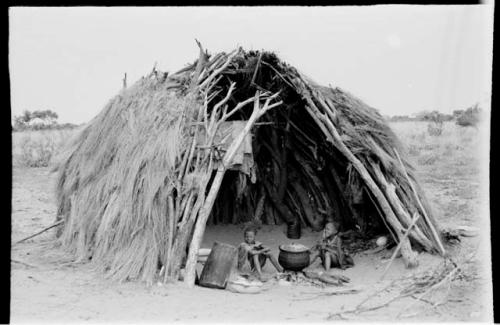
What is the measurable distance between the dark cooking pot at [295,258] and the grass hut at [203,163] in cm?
117

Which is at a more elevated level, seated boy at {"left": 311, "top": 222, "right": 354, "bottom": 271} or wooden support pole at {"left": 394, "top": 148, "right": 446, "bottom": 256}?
wooden support pole at {"left": 394, "top": 148, "right": 446, "bottom": 256}

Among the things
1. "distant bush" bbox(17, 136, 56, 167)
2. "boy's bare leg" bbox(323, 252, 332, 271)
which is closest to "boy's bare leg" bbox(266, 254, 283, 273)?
"boy's bare leg" bbox(323, 252, 332, 271)

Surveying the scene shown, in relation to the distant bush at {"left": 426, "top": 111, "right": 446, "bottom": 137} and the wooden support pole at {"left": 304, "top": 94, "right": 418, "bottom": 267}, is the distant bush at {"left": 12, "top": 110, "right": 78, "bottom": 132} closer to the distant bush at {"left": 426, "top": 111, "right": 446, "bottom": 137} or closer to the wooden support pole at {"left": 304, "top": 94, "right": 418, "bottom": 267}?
the wooden support pole at {"left": 304, "top": 94, "right": 418, "bottom": 267}

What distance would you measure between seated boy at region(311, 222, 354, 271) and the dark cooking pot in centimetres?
39

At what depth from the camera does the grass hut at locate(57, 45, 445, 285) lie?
6.18m

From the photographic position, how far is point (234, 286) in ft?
19.7

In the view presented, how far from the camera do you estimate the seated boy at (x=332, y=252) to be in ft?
23.0

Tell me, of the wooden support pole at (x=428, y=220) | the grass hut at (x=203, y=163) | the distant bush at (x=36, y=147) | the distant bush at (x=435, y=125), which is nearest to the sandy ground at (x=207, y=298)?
the wooden support pole at (x=428, y=220)

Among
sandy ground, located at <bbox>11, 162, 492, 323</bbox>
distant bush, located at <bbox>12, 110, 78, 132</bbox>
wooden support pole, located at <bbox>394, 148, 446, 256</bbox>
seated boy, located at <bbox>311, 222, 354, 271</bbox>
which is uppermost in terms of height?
distant bush, located at <bbox>12, 110, 78, 132</bbox>

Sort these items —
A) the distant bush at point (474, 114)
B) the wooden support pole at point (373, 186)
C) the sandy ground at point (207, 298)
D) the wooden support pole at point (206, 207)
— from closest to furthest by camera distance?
the sandy ground at point (207, 298) → the distant bush at point (474, 114) → the wooden support pole at point (206, 207) → the wooden support pole at point (373, 186)

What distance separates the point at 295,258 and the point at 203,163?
5.58 feet

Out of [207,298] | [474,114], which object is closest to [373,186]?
[474,114]

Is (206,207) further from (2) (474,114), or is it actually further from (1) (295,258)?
(2) (474,114)

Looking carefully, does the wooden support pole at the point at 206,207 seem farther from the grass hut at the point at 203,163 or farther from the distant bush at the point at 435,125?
the distant bush at the point at 435,125
